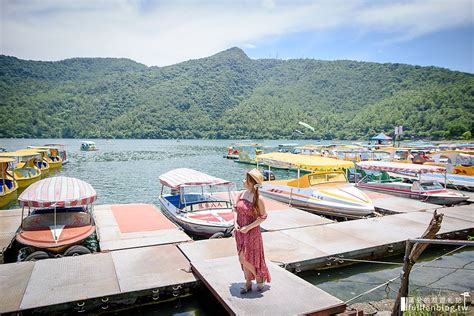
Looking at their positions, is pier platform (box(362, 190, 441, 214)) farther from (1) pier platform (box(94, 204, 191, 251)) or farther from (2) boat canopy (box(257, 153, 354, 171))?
(1) pier platform (box(94, 204, 191, 251))

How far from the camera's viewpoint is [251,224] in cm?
574

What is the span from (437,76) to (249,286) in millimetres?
149153

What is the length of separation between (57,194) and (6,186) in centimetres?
1508

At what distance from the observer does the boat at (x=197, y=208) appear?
1211 cm

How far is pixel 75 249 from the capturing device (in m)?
9.77

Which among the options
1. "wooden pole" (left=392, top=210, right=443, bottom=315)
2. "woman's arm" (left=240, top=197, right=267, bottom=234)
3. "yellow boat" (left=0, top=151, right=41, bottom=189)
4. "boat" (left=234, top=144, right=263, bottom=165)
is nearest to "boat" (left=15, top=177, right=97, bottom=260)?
"woman's arm" (left=240, top=197, right=267, bottom=234)

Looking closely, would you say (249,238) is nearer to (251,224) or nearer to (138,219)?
(251,224)

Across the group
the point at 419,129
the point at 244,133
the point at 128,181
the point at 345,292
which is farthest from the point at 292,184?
the point at 244,133

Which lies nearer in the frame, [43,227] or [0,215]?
[43,227]

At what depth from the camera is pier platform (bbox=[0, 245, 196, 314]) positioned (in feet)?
22.8

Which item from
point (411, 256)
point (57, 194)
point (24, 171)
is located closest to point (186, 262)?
point (57, 194)

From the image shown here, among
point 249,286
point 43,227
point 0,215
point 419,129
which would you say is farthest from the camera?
point 419,129

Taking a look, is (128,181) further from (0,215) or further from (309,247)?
(309,247)

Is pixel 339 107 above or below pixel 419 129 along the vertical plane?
above
